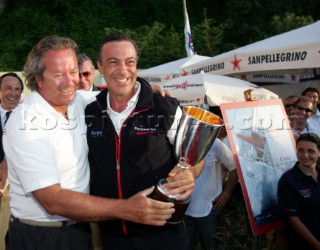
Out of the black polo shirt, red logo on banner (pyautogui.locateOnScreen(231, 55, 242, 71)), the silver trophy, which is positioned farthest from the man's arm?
red logo on banner (pyautogui.locateOnScreen(231, 55, 242, 71))

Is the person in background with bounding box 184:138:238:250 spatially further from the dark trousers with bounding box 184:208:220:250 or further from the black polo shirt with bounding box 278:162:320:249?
the black polo shirt with bounding box 278:162:320:249

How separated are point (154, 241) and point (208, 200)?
1741mm

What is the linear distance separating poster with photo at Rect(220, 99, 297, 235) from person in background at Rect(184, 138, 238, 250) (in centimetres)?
48

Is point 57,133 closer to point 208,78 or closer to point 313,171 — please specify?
point 313,171

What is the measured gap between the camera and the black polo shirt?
11.7 ft

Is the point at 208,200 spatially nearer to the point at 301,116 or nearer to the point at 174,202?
the point at 301,116

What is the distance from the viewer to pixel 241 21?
23672 millimetres

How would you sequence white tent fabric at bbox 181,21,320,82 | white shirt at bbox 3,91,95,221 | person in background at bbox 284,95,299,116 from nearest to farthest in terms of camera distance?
white shirt at bbox 3,91,95,221 → white tent fabric at bbox 181,21,320,82 → person in background at bbox 284,95,299,116

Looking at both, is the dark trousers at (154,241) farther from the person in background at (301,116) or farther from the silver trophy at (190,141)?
the person in background at (301,116)

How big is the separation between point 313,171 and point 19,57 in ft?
65.6

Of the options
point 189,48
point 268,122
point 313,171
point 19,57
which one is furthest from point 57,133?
point 19,57

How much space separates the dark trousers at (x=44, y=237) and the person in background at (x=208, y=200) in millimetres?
1801

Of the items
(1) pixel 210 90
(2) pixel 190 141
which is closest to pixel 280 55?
(1) pixel 210 90

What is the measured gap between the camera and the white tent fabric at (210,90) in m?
6.19
